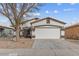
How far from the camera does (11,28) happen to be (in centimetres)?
723

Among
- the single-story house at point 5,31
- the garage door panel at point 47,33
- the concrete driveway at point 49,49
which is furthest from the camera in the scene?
the garage door panel at point 47,33

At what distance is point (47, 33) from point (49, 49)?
1.56ft

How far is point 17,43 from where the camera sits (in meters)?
7.21

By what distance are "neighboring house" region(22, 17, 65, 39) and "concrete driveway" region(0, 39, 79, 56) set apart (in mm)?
162

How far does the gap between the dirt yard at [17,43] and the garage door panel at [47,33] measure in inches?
11.1

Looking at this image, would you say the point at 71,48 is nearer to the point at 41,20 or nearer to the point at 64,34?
the point at 64,34

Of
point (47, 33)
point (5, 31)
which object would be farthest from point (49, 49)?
point (5, 31)

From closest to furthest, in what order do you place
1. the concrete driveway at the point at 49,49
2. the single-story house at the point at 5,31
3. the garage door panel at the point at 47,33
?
the concrete driveway at the point at 49,49
the single-story house at the point at 5,31
the garage door panel at the point at 47,33

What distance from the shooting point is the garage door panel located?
730cm

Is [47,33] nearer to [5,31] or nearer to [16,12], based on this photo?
[16,12]

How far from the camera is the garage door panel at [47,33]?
7.30 m

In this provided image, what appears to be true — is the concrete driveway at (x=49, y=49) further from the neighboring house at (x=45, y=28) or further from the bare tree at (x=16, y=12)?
the bare tree at (x=16, y=12)

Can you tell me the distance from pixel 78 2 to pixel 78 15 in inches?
13.8

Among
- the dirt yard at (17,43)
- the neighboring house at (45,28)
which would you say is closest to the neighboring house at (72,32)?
the neighboring house at (45,28)
